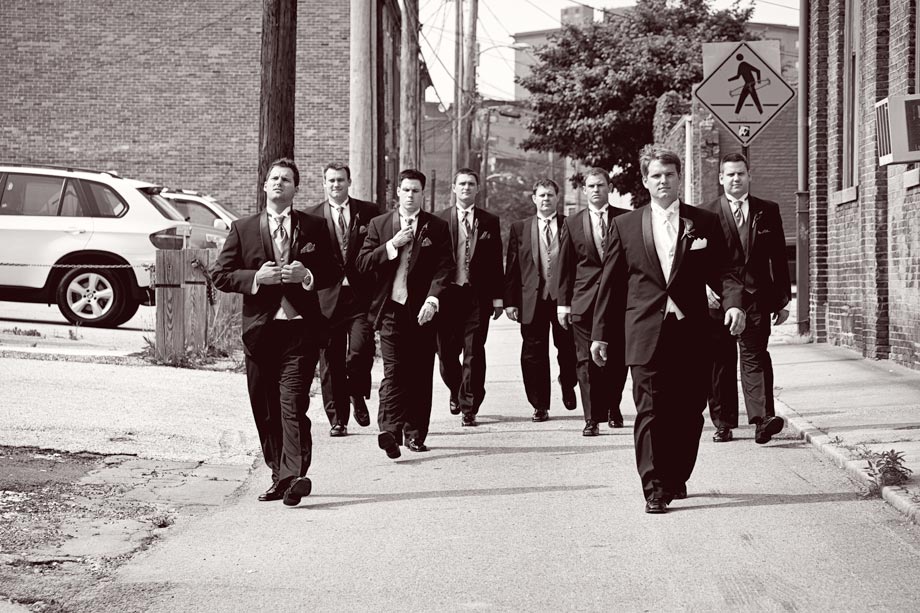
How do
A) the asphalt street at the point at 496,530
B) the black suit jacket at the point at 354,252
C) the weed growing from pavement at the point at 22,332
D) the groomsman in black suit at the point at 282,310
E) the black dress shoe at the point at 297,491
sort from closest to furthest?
the asphalt street at the point at 496,530 → the black dress shoe at the point at 297,491 → the groomsman in black suit at the point at 282,310 → the black suit jacket at the point at 354,252 → the weed growing from pavement at the point at 22,332

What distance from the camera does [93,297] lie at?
1700 centimetres

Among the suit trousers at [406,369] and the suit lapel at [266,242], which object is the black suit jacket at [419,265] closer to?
the suit trousers at [406,369]

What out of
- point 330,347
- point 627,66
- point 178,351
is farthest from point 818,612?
point 627,66

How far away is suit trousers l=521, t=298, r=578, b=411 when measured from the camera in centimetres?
1123

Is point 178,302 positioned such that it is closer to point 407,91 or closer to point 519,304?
point 519,304

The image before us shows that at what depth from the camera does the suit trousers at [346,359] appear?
Answer: 1046cm

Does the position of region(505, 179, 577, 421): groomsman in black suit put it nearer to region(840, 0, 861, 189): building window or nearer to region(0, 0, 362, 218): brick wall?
region(840, 0, 861, 189): building window

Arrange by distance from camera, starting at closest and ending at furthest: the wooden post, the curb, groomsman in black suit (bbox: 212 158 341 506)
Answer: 1. the curb
2. groomsman in black suit (bbox: 212 158 341 506)
3. the wooden post

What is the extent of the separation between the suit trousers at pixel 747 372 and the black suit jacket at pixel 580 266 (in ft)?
3.46

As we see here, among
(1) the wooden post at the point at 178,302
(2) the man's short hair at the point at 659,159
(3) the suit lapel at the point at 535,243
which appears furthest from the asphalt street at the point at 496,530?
(1) the wooden post at the point at 178,302

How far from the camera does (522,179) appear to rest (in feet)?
314

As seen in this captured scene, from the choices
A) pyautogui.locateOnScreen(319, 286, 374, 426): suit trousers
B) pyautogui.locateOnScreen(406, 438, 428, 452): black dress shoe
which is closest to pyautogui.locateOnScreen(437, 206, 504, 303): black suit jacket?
pyautogui.locateOnScreen(319, 286, 374, 426): suit trousers

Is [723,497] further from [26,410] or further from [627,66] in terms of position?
[627,66]

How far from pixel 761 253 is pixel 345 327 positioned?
10.5ft
